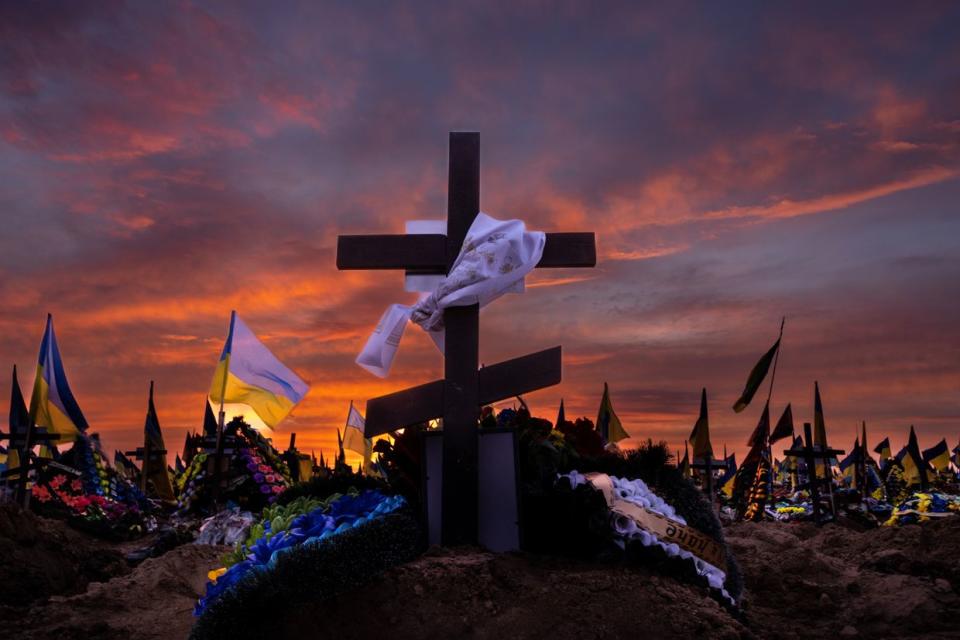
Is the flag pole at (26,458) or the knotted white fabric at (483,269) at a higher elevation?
the knotted white fabric at (483,269)

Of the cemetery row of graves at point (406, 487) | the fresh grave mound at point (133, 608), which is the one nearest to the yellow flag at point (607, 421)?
the cemetery row of graves at point (406, 487)

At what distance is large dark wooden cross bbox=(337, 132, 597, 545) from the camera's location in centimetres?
618

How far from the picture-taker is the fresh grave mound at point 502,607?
16.2 ft

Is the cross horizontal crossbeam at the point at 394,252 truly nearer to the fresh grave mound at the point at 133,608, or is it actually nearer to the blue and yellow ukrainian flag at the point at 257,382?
the fresh grave mound at the point at 133,608

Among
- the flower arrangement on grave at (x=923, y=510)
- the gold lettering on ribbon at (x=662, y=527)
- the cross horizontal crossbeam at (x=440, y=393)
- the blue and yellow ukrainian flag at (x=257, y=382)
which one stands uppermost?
the blue and yellow ukrainian flag at (x=257, y=382)

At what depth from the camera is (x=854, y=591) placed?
28.3 feet

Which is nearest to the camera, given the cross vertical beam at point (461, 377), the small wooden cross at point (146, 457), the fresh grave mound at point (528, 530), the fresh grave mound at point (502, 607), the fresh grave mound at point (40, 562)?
the fresh grave mound at point (502, 607)

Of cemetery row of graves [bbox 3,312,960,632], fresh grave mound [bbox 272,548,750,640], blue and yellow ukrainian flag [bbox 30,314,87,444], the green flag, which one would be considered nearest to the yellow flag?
cemetery row of graves [bbox 3,312,960,632]

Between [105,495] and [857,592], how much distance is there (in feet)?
59.6

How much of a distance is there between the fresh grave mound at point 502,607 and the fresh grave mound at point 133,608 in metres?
3.10

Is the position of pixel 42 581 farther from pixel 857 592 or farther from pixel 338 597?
pixel 857 592

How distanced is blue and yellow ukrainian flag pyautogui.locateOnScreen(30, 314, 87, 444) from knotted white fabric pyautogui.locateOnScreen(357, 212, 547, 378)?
13415mm

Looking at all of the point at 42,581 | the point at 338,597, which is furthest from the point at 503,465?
the point at 42,581

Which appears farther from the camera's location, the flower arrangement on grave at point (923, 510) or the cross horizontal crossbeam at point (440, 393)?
the flower arrangement on grave at point (923, 510)
